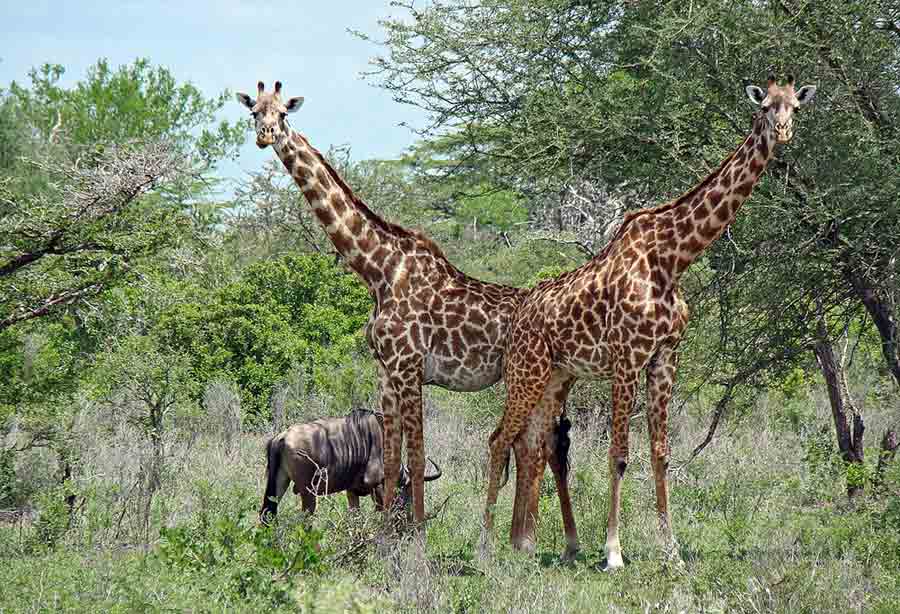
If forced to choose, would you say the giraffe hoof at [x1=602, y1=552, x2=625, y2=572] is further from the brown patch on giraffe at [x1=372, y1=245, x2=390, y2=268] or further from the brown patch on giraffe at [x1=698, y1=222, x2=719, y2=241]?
the brown patch on giraffe at [x1=372, y1=245, x2=390, y2=268]

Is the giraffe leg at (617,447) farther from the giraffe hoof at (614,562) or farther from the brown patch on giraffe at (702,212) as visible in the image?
the brown patch on giraffe at (702,212)

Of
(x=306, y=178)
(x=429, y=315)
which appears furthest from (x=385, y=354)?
(x=306, y=178)

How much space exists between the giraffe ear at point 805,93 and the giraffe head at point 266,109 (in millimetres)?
3541

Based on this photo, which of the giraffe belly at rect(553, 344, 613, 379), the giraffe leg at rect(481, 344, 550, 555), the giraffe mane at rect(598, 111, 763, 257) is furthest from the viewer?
the giraffe leg at rect(481, 344, 550, 555)

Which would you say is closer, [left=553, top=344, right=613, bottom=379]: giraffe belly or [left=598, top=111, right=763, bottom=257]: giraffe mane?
[left=598, top=111, right=763, bottom=257]: giraffe mane

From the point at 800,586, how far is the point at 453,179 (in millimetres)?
6643

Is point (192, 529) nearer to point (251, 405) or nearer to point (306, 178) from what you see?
point (306, 178)

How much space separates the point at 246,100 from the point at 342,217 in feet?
3.97

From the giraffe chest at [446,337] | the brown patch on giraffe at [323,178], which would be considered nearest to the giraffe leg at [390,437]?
the giraffe chest at [446,337]

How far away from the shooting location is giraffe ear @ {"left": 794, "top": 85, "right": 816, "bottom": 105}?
24.9ft

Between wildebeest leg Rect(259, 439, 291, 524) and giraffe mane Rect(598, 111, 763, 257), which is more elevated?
giraffe mane Rect(598, 111, 763, 257)

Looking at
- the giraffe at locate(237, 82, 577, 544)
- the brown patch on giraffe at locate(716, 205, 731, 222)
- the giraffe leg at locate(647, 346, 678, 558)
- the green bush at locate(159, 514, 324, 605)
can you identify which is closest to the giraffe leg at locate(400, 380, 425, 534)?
the giraffe at locate(237, 82, 577, 544)

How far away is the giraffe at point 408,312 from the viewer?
8.58 metres

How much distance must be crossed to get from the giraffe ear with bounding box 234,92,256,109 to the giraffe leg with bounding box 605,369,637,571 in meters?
3.30
